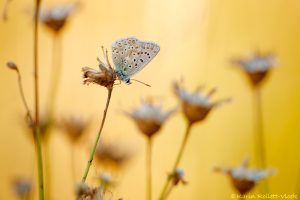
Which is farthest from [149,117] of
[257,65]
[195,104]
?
[257,65]

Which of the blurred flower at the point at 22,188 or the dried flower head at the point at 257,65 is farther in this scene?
the dried flower head at the point at 257,65

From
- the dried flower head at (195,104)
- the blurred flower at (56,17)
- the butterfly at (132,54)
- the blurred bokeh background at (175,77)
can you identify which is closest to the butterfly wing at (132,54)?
the butterfly at (132,54)

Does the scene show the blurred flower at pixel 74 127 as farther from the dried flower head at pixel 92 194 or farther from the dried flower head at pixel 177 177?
the dried flower head at pixel 92 194

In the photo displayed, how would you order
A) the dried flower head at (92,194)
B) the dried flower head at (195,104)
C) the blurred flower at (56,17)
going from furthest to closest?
the blurred flower at (56,17) → the dried flower head at (195,104) → the dried flower head at (92,194)

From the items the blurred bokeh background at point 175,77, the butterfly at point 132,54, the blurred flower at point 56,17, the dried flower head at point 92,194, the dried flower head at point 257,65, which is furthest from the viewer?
the blurred bokeh background at point 175,77

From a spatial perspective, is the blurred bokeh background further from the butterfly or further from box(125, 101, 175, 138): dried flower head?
the butterfly

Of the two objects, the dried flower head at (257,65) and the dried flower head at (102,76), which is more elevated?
the dried flower head at (102,76)

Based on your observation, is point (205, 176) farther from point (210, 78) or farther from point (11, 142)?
point (11, 142)

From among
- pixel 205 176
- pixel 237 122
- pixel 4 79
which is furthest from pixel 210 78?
pixel 4 79
